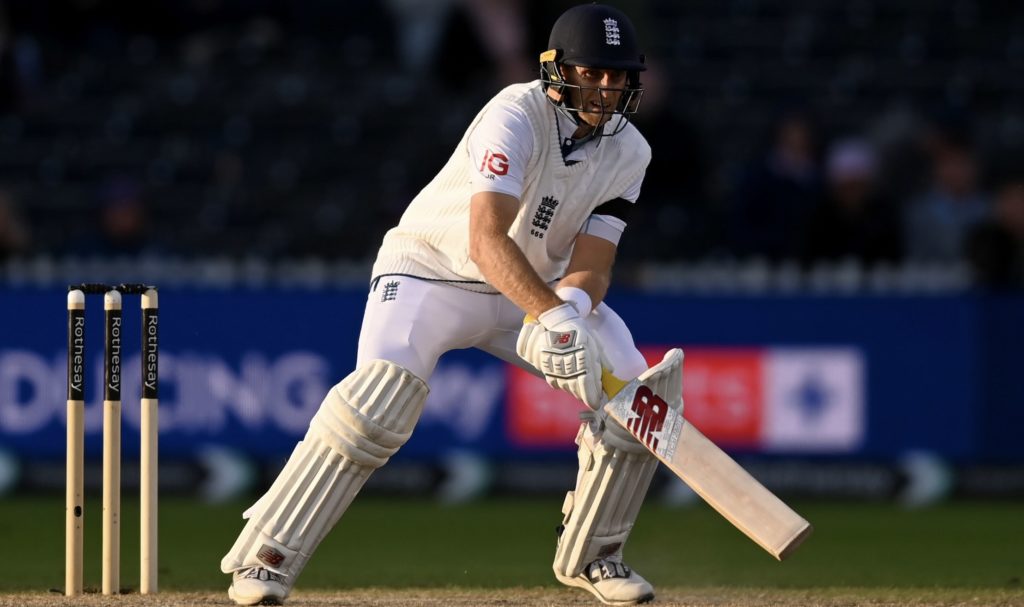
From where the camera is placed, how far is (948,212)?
421 inches

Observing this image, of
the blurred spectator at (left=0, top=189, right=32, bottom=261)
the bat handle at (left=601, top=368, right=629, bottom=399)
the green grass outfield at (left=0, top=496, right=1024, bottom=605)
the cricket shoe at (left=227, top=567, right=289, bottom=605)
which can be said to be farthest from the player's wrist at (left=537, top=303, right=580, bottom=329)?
the blurred spectator at (left=0, top=189, right=32, bottom=261)

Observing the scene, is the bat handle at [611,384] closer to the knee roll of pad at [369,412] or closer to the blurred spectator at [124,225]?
the knee roll of pad at [369,412]

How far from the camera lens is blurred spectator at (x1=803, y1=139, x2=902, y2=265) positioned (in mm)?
10227

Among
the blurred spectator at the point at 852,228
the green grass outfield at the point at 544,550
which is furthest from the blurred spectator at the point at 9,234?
the blurred spectator at the point at 852,228

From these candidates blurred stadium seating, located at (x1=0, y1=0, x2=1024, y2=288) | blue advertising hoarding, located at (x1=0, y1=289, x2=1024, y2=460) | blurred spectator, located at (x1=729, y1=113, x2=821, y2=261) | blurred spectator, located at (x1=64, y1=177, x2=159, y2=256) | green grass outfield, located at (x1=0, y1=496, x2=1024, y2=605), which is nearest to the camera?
green grass outfield, located at (x1=0, y1=496, x2=1024, y2=605)

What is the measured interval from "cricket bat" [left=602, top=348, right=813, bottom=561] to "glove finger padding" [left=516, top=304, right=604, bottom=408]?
0.11 metres

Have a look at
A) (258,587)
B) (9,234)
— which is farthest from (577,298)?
(9,234)

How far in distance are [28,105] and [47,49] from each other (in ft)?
2.72

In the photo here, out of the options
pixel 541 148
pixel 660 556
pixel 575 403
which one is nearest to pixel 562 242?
pixel 541 148

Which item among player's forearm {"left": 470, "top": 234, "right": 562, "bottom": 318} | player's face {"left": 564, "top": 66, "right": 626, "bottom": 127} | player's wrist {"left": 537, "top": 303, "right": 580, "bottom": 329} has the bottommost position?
player's wrist {"left": 537, "top": 303, "right": 580, "bottom": 329}

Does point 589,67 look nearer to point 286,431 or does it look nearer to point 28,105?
point 286,431

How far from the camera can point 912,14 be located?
45.3 ft

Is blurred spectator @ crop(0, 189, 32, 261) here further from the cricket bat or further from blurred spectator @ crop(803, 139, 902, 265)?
the cricket bat

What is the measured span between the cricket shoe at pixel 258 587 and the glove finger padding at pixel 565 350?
37.1 inches
